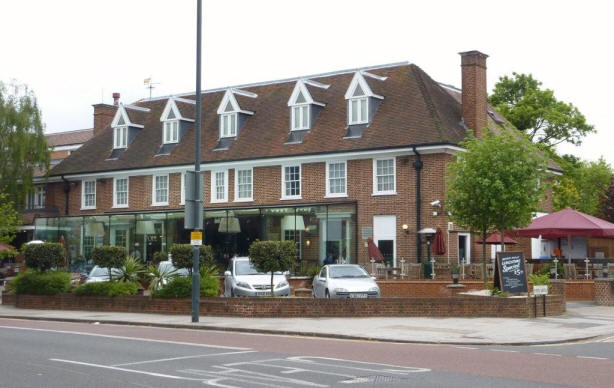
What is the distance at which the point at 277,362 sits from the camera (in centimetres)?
1393

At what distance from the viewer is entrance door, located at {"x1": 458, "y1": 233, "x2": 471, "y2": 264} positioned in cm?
3642

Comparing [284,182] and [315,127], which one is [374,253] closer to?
[284,182]

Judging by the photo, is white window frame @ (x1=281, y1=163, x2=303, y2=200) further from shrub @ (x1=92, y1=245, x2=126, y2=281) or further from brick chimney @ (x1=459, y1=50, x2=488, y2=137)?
shrub @ (x1=92, y1=245, x2=126, y2=281)

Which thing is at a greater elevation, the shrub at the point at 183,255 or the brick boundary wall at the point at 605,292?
the shrub at the point at 183,255

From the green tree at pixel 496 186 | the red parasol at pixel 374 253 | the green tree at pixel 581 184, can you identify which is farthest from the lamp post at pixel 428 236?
the green tree at pixel 581 184

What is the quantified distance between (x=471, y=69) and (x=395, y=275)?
1007 centimetres

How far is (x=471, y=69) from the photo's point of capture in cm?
3725

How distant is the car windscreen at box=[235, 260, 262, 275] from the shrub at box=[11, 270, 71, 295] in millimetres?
5916

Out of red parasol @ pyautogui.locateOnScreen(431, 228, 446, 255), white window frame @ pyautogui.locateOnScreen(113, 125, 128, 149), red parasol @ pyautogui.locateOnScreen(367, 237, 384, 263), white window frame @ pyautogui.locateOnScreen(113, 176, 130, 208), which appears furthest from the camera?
white window frame @ pyautogui.locateOnScreen(113, 125, 128, 149)

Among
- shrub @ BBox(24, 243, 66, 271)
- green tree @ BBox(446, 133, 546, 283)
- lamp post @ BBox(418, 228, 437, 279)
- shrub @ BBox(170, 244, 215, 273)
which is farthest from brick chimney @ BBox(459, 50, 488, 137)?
shrub @ BBox(24, 243, 66, 271)

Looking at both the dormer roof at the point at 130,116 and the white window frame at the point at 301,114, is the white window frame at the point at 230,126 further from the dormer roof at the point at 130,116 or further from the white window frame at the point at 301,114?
the dormer roof at the point at 130,116

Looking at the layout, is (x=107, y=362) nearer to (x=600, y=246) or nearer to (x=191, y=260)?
(x=191, y=260)

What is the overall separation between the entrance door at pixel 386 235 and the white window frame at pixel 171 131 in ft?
45.7

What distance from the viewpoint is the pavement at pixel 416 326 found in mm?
18250
